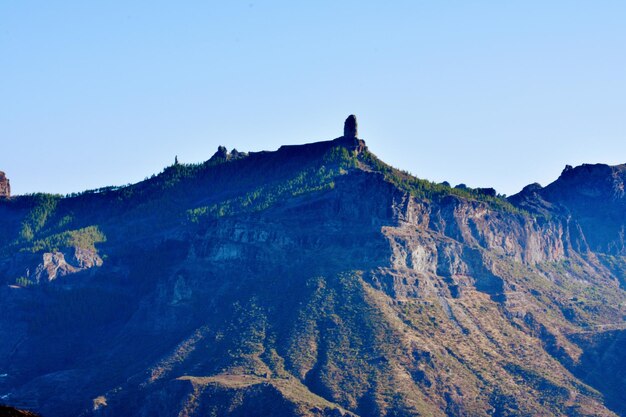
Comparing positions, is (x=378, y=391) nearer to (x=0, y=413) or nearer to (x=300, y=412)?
(x=300, y=412)

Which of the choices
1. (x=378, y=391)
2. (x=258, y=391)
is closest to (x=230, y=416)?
(x=258, y=391)

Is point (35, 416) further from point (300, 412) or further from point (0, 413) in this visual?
point (300, 412)

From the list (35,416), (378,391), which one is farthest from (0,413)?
(378,391)

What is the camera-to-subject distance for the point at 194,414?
19688 cm

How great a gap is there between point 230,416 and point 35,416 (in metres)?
138

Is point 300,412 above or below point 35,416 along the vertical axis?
below

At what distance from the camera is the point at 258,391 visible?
646 ft

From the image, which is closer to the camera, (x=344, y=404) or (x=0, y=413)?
(x=0, y=413)

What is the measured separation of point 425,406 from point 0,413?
→ 14634 centimetres

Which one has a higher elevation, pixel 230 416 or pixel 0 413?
pixel 0 413

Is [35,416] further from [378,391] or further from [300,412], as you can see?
[378,391]

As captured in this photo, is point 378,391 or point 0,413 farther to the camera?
point 378,391

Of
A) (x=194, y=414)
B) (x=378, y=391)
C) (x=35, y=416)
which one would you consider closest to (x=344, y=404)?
(x=378, y=391)

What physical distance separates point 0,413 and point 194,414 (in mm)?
141709
